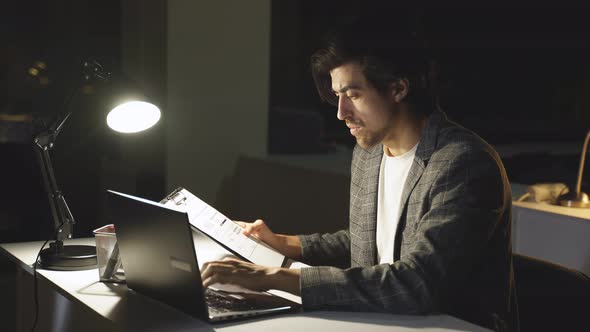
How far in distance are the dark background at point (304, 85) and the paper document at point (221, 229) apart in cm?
37

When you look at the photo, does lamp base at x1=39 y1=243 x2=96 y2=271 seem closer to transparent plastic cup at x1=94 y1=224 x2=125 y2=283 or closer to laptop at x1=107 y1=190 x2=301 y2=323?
transparent plastic cup at x1=94 y1=224 x2=125 y2=283

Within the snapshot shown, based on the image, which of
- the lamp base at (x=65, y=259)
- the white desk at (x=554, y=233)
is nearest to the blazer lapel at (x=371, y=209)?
the lamp base at (x=65, y=259)

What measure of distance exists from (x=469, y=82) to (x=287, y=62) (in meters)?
1.77

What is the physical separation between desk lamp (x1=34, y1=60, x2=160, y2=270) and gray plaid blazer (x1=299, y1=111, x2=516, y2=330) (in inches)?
25.4

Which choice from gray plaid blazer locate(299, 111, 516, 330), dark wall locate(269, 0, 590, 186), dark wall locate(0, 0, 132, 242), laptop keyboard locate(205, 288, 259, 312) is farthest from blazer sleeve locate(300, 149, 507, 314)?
dark wall locate(269, 0, 590, 186)

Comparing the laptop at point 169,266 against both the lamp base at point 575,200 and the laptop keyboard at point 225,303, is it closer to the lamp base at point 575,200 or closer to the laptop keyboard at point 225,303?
the laptop keyboard at point 225,303

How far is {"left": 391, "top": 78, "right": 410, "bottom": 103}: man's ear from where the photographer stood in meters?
1.73

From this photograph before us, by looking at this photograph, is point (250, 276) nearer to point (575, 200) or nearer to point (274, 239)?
point (274, 239)

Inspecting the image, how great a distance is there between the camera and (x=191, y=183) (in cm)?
397

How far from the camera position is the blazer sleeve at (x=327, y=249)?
2035mm

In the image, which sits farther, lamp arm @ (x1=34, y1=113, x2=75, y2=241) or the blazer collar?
lamp arm @ (x1=34, y1=113, x2=75, y2=241)

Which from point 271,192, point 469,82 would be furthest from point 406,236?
point 469,82

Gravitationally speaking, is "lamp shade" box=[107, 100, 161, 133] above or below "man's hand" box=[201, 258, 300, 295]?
above

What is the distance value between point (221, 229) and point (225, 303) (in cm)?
33
